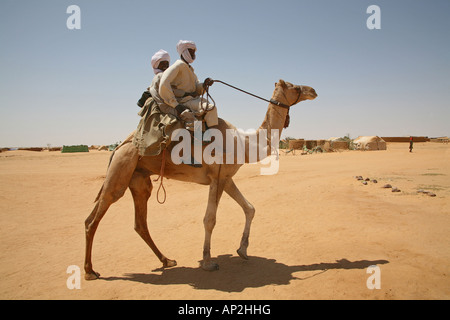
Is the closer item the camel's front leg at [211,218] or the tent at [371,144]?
the camel's front leg at [211,218]

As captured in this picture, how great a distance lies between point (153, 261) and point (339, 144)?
1367 inches

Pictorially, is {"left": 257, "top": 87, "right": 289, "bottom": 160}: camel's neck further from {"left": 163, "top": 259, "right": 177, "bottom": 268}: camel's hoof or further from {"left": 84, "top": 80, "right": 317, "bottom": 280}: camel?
{"left": 163, "top": 259, "right": 177, "bottom": 268}: camel's hoof

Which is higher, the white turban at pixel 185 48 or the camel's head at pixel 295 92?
the white turban at pixel 185 48

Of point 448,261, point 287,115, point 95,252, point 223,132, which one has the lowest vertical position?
point 95,252

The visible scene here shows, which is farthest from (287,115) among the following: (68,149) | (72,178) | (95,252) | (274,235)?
(68,149)

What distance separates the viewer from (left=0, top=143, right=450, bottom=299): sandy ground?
418cm

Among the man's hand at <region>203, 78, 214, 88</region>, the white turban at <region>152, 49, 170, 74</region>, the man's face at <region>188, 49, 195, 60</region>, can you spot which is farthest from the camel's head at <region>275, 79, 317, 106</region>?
the white turban at <region>152, 49, 170, 74</region>

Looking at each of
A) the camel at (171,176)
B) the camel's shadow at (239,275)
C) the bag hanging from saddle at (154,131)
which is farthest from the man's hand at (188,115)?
the camel's shadow at (239,275)

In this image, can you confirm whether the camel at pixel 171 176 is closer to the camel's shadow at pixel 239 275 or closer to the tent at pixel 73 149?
the camel's shadow at pixel 239 275

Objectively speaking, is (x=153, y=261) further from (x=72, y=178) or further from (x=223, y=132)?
(x=72, y=178)

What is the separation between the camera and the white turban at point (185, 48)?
4.80 m

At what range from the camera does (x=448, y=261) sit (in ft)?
15.3

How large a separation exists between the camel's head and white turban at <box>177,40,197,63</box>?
1.73 meters
